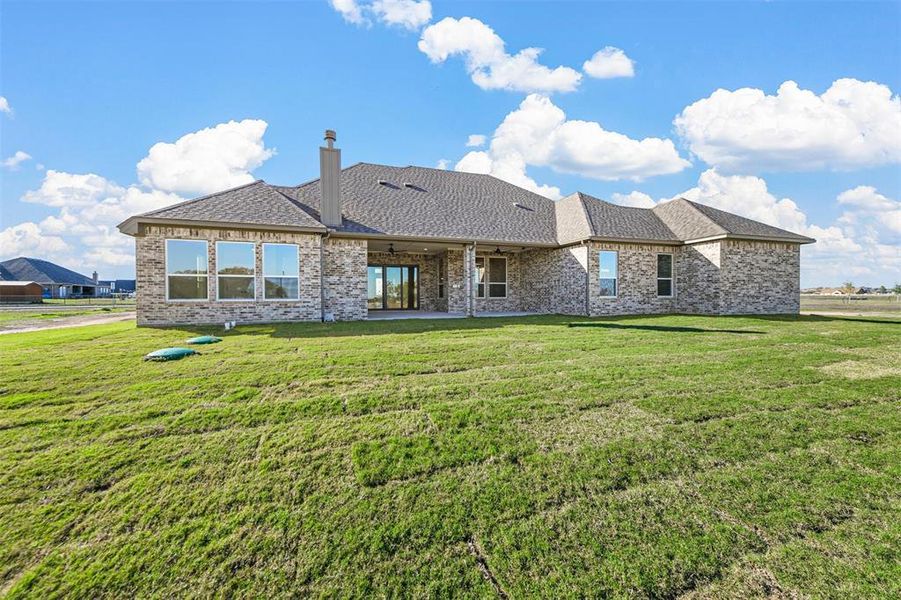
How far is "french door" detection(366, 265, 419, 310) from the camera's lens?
1769cm

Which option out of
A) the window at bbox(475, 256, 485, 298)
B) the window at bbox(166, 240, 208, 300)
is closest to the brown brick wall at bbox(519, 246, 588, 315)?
the window at bbox(475, 256, 485, 298)

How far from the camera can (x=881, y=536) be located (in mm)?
2398

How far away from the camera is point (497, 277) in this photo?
1767 cm

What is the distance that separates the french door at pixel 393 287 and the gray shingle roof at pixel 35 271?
65.0 meters

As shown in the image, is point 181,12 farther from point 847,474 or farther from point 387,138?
point 847,474

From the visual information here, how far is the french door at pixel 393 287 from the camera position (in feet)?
58.0

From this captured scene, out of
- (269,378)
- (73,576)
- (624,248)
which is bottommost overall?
(73,576)

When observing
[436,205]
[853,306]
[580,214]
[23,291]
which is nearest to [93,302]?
[23,291]

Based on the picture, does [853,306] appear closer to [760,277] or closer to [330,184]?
[760,277]

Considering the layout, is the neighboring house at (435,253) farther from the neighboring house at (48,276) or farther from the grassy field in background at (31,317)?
the neighboring house at (48,276)

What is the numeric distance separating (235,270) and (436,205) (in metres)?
8.07

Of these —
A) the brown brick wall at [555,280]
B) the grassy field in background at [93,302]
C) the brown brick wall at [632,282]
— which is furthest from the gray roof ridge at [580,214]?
the grassy field in background at [93,302]

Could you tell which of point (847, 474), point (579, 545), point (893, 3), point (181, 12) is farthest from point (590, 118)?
point (579, 545)

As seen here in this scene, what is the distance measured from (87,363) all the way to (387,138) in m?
14.6
